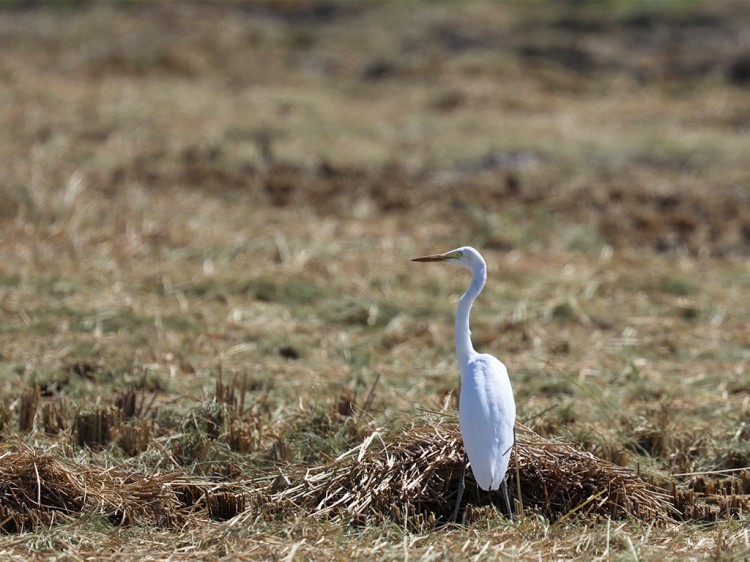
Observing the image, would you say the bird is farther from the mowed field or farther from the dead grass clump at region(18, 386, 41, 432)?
the dead grass clump at region(18, 386, 41, 432)

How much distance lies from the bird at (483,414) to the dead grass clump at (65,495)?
4.22ft

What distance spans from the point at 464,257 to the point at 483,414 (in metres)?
0.86

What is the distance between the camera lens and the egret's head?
457cm

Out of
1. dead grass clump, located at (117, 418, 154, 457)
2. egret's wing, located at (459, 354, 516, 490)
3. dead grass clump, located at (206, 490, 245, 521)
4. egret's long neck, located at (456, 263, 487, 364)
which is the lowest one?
dead grass clump, located at (206, 490, 245, 521)

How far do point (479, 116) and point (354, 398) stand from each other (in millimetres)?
9206

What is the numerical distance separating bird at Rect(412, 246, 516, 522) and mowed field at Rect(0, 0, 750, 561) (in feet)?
0.83

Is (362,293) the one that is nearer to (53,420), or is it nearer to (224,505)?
(53,420)

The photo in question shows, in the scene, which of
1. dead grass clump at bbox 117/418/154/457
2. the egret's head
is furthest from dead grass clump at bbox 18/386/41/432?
the egret's head

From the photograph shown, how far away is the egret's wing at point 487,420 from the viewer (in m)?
3.97

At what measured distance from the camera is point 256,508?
4.31 metres

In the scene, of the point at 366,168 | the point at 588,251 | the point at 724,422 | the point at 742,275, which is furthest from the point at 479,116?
the point at 724,422

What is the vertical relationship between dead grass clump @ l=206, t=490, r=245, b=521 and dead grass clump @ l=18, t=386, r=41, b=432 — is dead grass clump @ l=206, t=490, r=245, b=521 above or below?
below

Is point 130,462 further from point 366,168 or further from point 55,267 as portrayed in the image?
point 366,168

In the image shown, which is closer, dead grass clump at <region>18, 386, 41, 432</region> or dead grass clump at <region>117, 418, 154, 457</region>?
dead grass clump at <region>117, 418, 154, 457</region>
